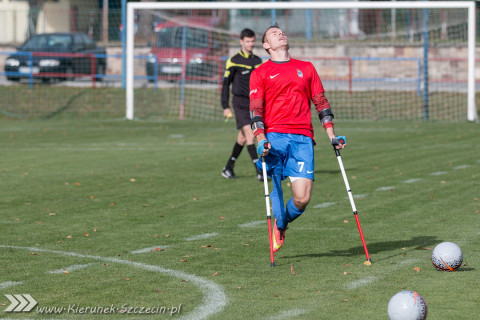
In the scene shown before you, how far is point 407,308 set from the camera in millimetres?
5617

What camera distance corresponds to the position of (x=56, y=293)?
680 centimetres

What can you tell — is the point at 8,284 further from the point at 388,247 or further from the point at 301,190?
the point at 388,247

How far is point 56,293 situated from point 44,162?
1063 centimetres

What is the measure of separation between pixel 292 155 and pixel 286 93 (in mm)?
575

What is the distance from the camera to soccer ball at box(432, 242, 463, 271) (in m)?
7.50

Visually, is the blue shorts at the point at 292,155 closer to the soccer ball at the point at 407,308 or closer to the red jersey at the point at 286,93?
the red jersey at the point at 286,93

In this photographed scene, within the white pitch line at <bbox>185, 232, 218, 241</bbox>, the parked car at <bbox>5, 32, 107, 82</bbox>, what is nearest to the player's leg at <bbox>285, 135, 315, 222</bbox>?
the white pitch line at <bbox>185, 232, 218, 241</bbox>

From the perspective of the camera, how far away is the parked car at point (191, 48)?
95.6 ft

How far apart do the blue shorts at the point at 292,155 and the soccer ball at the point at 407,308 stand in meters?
2.53

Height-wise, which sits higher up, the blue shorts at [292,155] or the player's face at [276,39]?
the player's face at [276,39]

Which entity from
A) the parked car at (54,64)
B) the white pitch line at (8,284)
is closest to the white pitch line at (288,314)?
the white pitch line at (8,284)

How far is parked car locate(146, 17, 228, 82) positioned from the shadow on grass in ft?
67.6

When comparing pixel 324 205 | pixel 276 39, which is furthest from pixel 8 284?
pixel 324 205

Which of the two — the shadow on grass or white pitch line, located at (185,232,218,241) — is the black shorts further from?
the shadow on grass
